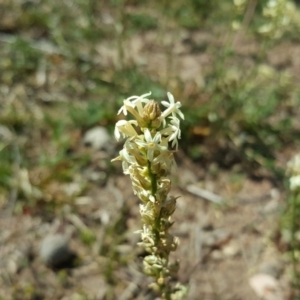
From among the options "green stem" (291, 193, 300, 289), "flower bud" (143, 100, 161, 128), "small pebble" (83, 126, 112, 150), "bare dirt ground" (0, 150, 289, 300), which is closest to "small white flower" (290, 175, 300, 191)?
"green stem" (291, 193, 300, 289)

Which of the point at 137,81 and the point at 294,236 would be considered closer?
the point at 294,236

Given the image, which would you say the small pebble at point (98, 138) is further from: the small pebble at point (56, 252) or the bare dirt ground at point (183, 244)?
the small pebble at point (56, 252)

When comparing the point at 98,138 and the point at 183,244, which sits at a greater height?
the point at 98,138

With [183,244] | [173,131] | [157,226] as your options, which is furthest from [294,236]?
[173,131]

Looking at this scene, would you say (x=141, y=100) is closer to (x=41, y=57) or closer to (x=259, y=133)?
(x=259, y=133)

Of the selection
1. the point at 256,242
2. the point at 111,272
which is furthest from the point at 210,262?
the point at 111,272

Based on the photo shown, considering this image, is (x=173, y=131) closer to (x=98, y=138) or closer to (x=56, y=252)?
(x=56, y=252)

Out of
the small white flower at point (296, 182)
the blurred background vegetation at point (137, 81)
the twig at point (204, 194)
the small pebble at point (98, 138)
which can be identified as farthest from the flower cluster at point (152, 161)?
the small pebble at point (98, 138)
